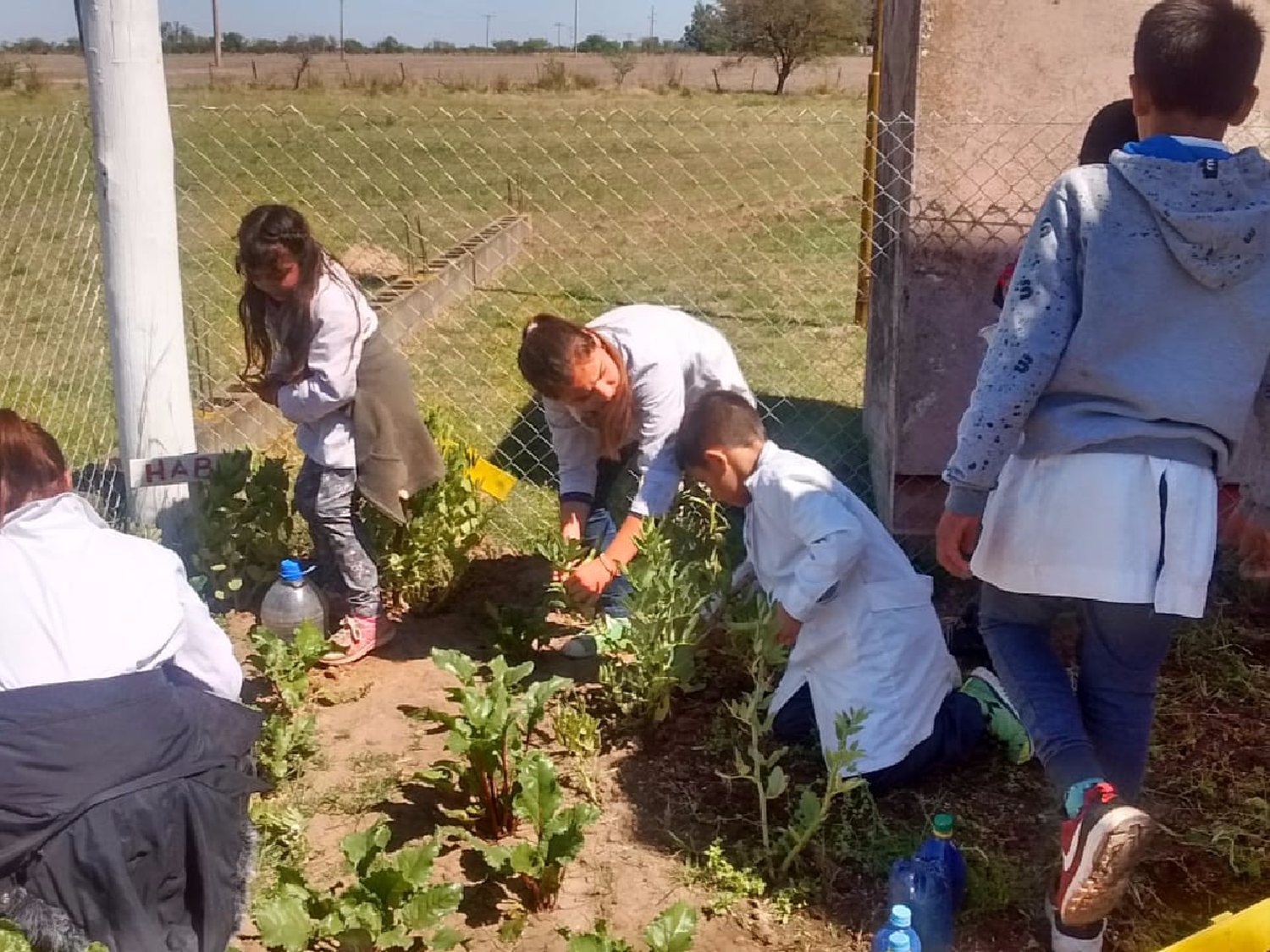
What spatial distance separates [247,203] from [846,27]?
1496 inches

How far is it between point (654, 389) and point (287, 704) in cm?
131

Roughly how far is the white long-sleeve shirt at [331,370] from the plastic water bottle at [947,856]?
197 cm

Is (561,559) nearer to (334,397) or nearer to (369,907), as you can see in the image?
(334,397)

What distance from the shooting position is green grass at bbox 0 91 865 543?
591 centimetres

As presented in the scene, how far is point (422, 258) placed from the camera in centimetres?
892

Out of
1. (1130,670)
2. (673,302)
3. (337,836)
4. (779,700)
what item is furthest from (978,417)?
(673,302)

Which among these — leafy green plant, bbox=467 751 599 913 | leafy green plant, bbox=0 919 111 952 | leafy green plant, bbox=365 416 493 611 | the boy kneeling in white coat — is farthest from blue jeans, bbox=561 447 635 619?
leafy green plant, bbox=0 919 111 952

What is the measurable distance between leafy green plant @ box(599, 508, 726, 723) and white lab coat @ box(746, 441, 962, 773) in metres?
0.31

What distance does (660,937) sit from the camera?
2256mm

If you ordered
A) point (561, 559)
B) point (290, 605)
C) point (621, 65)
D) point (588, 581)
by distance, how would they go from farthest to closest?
point (621, 65) → point (290, 605) → point (561, 559) → point (588, 581)

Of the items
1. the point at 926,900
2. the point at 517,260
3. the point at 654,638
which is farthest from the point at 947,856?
the point at 517,260

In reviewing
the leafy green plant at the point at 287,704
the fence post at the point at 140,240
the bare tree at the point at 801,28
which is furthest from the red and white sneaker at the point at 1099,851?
the bare tree at the point at 801,28

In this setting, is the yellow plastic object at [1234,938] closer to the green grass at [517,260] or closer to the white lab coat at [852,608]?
the white lab coat at [852,608]

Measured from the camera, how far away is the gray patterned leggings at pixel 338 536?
3.70 metres
